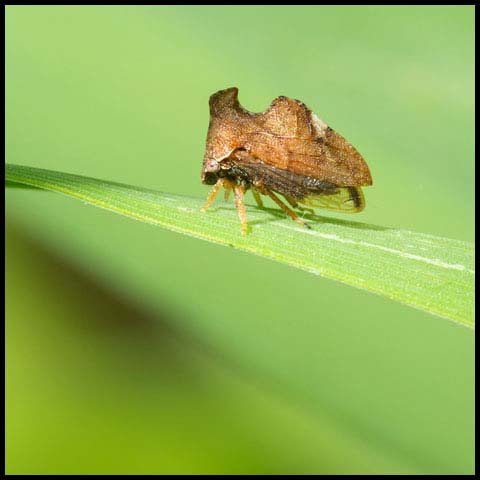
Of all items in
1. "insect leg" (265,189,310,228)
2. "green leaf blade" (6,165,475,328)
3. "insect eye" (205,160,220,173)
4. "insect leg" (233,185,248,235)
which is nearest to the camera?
"green leaf blade" (6,165,475,328)

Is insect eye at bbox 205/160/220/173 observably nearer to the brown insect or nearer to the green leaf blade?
the brown insect

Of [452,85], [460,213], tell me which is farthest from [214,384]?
[452,85]

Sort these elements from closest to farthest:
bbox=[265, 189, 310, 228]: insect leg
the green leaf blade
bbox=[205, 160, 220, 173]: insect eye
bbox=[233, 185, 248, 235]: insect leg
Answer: the green leaf blade
bbox=[233, 185, 248, 235]: insect leg
bbox=[265, 189, 310, 228]: insect leg
bbox=[205, 160, 220, 173]: insect eye

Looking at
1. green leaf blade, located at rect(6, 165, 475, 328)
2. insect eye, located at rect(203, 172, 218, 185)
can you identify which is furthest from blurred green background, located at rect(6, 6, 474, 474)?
green leaf blade, located at rect(6, 165, 475, 328)

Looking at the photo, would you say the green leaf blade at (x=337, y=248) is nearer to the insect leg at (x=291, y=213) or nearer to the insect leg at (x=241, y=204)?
the insect leg at (x=241, y=204)

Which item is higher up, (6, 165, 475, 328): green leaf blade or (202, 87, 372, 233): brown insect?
(202, 87, 372, 233): brown insect

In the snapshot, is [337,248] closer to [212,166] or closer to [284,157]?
[284,157]

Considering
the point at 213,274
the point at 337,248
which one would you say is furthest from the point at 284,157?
the point at 337,248
